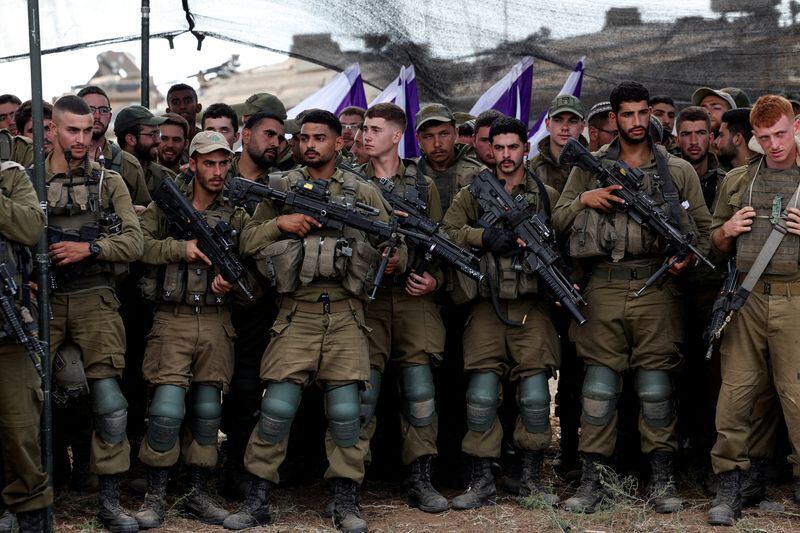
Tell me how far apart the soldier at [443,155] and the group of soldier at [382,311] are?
0.02 metres

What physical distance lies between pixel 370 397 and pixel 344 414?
0.44m

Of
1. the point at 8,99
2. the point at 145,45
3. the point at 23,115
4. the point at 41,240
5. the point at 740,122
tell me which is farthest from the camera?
the point at 145,45

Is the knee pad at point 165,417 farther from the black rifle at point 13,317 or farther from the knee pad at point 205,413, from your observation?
the black rifle at point 13,317

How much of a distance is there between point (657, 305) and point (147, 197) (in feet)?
11.2

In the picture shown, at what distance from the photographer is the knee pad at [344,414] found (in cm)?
662

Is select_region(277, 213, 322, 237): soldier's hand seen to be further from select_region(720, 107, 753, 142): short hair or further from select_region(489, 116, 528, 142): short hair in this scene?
select_region(720, 107, 753, 142): short hair

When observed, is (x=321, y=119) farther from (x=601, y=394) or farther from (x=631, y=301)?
(x=601, y=394)

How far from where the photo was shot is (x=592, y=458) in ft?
23.2

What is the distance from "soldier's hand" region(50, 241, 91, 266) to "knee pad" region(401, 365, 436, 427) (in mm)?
2139

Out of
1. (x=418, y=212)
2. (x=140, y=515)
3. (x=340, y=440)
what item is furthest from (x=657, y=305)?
(x=140, y=515)

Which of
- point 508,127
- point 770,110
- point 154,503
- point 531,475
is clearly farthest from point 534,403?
point 154,503

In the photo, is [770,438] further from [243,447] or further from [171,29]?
[171,29]

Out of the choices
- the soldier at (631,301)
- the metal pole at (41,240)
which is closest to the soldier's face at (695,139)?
the soldier at (631,301)

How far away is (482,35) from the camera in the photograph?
9719mm
